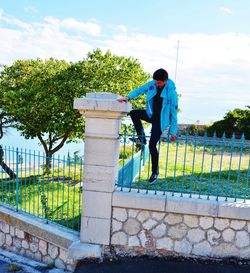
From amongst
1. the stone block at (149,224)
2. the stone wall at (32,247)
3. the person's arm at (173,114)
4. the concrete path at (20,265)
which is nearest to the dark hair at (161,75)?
the person's arm at (173,114)

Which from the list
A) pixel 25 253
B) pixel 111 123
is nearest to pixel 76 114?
pixel 25 253

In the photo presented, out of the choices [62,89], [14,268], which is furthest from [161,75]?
[62,89]

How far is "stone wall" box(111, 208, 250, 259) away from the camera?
16.1 ft

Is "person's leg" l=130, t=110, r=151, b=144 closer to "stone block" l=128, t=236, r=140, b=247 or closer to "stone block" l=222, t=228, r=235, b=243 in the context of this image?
"stone block" l=128, t=236, r=140, b=247

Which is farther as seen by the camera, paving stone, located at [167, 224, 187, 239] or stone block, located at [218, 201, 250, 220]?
paving stone, located at [167, 224, 187, 239]

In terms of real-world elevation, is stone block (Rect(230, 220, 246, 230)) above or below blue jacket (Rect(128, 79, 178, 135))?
below

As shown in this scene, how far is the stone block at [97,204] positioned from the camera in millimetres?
5148

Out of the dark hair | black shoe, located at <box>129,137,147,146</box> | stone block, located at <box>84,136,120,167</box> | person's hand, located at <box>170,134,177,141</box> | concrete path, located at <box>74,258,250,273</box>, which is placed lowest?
concrete path, located at <box>74,258,250,273</box>

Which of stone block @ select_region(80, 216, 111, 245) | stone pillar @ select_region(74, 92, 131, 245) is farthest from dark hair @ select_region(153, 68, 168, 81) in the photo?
stone block @ select_region(80, 216, 111, 245)

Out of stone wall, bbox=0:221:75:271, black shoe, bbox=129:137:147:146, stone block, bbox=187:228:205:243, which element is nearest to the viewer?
stone block, bbox=187:228:205:243

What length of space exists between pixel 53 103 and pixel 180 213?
697cm

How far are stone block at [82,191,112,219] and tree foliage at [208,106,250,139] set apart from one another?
12.8 m

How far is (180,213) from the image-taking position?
16.3 feet

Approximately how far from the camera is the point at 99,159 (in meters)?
5.11
